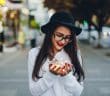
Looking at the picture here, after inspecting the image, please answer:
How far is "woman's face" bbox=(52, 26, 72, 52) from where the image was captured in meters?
4.89

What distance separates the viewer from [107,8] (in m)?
40.0

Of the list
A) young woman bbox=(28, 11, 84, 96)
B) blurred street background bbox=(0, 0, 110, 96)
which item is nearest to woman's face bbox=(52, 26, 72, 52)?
young woman bbox=(28, 11, 84, 96)

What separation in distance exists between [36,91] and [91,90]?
36.7ft

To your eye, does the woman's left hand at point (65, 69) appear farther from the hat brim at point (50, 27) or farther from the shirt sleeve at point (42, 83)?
Result: the hat brim at point (50, 27)

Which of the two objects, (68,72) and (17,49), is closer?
(68,72)

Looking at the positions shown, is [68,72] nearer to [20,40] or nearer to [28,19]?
[20,40]

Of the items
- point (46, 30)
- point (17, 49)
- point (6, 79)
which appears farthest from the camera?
point (17, 49)

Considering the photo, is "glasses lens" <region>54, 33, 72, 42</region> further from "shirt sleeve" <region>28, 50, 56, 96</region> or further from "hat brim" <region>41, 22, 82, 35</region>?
"shirt sleeve" <region>28, 50, 56, 96</region>

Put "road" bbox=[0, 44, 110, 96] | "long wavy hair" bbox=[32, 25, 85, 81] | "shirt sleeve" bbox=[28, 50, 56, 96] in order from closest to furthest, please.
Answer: "shirt sleeve" bbox=[28, 50, 56, 96], "long wavy hair" bbox=[32, 25, 85, 81], "road" bbox=[0, 44, 110, 96]

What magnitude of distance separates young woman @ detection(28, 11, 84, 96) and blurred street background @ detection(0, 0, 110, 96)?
174cm

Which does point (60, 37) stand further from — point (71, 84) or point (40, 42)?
point (40, 42)

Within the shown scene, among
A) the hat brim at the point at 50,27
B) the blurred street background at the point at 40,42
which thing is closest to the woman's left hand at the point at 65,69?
the hat brim at the point at 50,27

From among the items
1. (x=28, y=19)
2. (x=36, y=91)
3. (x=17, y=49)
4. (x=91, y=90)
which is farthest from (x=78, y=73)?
(x=28, y=19)

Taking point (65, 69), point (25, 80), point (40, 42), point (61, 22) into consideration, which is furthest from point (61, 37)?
point (25, 80)
